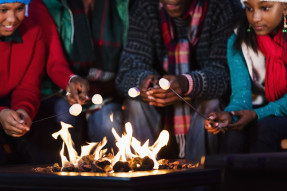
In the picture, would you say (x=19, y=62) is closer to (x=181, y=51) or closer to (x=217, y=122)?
(x=181, y=51)

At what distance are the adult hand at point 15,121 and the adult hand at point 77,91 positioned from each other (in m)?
0.27

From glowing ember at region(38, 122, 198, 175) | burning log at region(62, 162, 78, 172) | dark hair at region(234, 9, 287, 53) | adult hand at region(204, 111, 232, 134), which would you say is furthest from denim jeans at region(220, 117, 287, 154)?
burning log at region(62, 162, 78, 172)

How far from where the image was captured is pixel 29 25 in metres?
2.90

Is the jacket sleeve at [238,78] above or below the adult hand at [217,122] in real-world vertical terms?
above

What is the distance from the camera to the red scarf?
2.74 metres

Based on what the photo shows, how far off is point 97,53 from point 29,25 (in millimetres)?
489

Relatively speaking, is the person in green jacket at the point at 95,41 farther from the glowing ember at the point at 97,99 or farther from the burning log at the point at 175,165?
the burning log at the point at 175,165

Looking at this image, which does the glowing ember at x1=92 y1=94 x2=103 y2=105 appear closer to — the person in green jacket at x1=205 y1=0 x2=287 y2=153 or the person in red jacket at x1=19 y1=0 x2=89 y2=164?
the person in red jacket at x1=19 y1=0 x2=89 y2=164

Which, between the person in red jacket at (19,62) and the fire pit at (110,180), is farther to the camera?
the person in red jacket at (19,62)

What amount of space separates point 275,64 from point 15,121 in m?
1.38

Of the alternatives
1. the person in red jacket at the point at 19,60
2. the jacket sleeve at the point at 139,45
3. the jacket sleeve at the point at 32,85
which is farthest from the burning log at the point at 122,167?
the jacket sleeve at the point at 139,45

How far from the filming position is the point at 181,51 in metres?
3.10

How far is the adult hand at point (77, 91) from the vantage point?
2.62m

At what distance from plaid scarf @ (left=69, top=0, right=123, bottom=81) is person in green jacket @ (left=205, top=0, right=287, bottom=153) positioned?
0.74 meters
